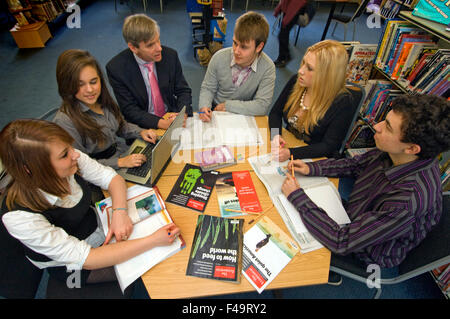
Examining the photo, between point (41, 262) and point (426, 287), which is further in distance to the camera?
point (426, 287)

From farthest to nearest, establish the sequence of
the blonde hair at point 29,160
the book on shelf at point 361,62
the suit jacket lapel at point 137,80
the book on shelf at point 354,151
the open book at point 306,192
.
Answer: the book on shelf at point 354,151 < the book on shelf at point 361,62 < the suit jacket lapel at point 137,80 < the open book at point 306,192 < the blonde hair at point 29,160

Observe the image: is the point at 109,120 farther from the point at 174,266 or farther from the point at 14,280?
the point at 174,266

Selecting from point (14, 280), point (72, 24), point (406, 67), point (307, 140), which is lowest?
point (72, 24)

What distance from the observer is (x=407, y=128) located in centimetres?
100

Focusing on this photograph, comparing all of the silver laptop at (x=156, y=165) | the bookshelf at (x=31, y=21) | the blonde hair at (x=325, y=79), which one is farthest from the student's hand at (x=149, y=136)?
the bookshelf at (x=31, y=21)

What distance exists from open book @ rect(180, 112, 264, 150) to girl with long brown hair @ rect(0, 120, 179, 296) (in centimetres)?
58

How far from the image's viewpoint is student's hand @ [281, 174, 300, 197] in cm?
119

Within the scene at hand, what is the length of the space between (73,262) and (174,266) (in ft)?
1.31

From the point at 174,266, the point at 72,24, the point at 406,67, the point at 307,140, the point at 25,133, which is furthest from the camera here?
the point at 72,24

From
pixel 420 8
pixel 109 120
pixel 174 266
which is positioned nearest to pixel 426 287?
pixel 174 266

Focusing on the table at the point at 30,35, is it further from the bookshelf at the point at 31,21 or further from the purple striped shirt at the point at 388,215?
the purple striped shirt at the point at 388,215

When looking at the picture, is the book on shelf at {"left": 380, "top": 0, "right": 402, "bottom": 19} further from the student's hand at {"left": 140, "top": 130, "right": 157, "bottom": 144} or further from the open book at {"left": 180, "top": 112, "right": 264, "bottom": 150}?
the student's hand at {"left": 140, "top": 130, "right": 157, "bottom": 144}

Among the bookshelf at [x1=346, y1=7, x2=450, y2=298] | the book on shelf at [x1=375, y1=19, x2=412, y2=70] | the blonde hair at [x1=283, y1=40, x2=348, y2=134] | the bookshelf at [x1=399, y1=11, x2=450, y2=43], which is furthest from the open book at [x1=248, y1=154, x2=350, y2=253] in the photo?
the book on shelf at [x1=375, y1=19, x2=412, y2=70]

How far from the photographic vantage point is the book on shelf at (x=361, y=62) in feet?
7.23
